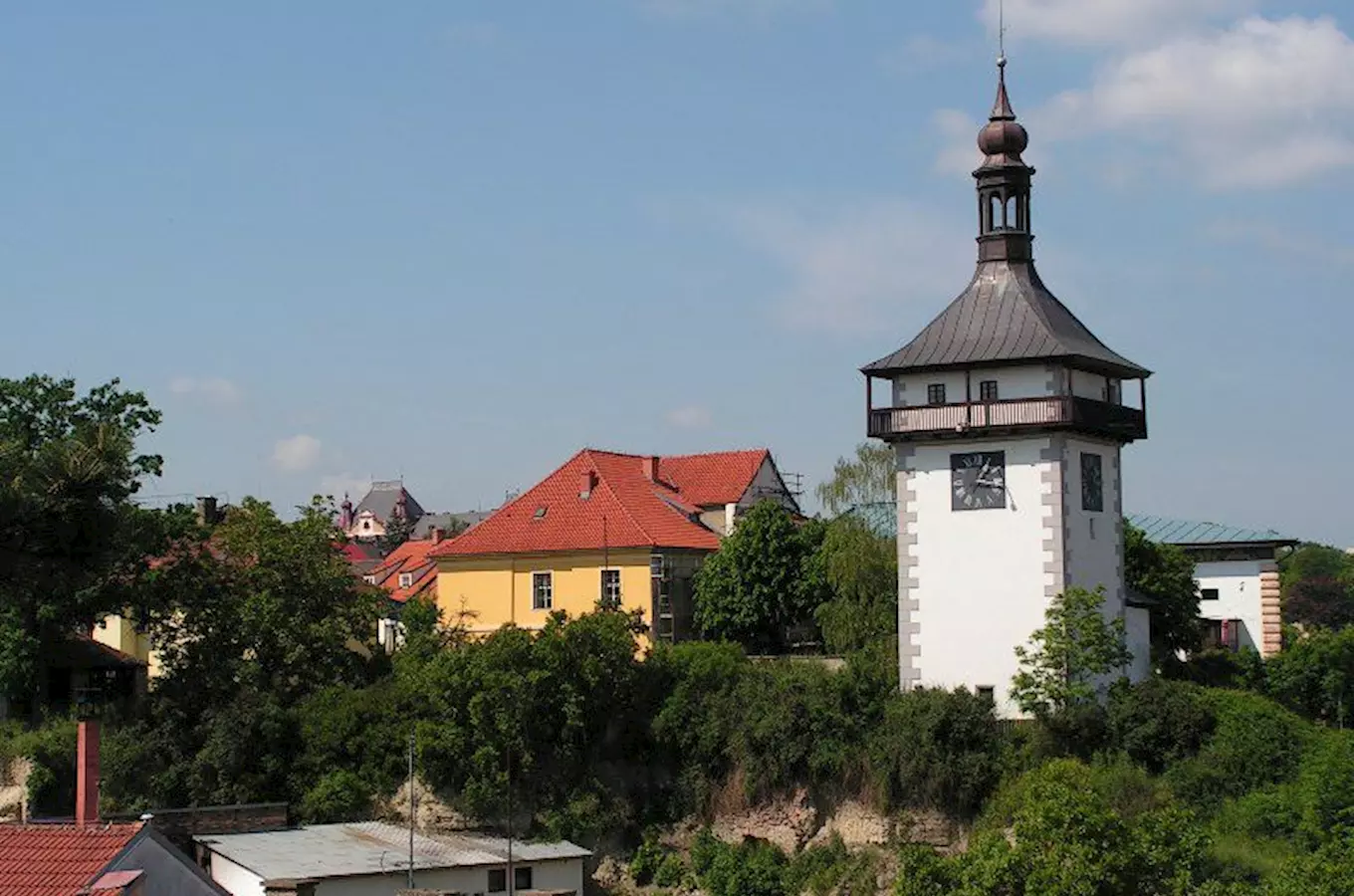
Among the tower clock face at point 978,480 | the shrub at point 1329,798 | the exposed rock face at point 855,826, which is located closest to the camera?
the shrub at point 1329,798

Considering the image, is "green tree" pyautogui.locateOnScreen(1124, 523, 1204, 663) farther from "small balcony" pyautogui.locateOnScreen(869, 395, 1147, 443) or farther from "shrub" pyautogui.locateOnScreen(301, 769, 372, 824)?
"shrub" pyautogui.locateOnScreen(301, 769, 372, 824)

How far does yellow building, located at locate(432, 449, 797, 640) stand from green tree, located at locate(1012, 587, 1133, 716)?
43.2 feet

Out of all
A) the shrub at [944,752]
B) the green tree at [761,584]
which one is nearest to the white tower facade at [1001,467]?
the shrub at [944,752]

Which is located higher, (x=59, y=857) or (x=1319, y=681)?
(x=1319, y=681)

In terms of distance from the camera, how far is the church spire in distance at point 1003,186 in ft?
144

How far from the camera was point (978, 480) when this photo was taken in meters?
42.3

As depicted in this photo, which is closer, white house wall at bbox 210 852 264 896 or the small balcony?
white house wall at bbox 210 852 264 896

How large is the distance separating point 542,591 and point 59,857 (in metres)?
26.7

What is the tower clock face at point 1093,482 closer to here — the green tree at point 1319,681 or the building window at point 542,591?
the green tree at point 1319,681

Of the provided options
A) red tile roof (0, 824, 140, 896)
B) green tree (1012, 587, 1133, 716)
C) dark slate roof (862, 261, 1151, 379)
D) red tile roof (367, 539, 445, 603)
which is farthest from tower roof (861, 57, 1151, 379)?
red tile roof (367, 539, 445, 603)

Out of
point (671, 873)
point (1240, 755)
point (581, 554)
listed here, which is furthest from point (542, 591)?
point (1240, 755)

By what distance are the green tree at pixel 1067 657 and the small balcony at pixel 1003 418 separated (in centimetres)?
329

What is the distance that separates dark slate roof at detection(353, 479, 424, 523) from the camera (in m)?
138

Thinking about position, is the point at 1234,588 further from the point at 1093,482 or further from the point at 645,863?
the point at 645,863
